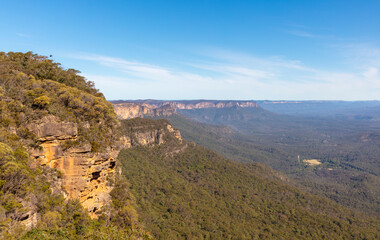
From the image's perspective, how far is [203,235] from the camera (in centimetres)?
4356

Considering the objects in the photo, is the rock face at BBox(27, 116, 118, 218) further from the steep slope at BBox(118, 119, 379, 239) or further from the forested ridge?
the steep slope at BBox(118, 119, 379, 239)

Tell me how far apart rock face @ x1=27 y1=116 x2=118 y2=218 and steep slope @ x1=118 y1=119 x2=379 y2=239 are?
22.5m

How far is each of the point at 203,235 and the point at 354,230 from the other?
45543mm

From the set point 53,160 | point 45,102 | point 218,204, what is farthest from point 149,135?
point 45,102

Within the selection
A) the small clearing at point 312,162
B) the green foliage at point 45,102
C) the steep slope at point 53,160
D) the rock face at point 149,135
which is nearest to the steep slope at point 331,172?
the small clearing at point 312,162

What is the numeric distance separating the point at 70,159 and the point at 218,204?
49081 millimetres

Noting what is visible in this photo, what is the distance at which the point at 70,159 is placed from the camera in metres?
18.0

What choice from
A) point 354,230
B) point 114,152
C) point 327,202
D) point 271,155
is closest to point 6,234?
point 114,152

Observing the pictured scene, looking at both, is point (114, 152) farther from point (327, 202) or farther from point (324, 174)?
point (324, 174)

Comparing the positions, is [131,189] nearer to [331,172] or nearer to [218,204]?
[218,204]

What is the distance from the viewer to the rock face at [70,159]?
16719mm

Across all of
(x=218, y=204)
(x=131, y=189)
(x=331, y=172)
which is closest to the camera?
(x=131, y=189)

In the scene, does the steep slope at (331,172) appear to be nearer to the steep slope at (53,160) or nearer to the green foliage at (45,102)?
the steep slope at (53,160)

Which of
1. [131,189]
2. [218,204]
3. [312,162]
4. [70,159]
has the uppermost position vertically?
[70,159]
